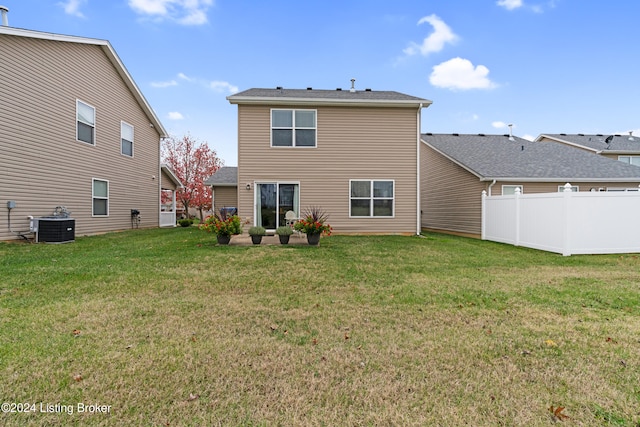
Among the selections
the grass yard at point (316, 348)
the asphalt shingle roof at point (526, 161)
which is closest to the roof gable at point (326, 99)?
the asphalt shingle roof at point (526, 161)

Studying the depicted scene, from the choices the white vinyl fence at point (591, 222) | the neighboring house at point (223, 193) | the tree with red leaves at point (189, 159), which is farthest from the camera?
the tree with red leaves at point (189, 159)

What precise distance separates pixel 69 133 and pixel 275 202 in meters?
7.41

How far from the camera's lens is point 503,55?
50.1 feet

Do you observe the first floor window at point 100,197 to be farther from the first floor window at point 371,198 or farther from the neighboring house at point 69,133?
the first floor window at point 371,198

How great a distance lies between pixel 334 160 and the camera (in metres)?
11.7

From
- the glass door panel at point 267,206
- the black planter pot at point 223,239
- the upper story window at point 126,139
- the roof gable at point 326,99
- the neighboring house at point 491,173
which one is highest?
the roof gable at point 326,99

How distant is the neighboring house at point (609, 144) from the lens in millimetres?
21891

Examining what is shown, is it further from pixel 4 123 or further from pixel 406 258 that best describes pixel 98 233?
pixel 406 258

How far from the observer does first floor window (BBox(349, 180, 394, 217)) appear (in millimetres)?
11836

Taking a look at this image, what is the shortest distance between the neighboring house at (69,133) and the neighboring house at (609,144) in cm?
2893

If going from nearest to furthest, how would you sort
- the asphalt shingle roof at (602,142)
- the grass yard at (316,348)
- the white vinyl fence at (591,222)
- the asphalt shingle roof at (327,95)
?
the grass yard at (316,348) → the white vinyl fence at (591,222) → the asphalt shingle roof at (327,95) → the asphalt shingle roof at (602,142)

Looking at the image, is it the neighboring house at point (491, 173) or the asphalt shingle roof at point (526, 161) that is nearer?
the neighboring house at point (491, 173)

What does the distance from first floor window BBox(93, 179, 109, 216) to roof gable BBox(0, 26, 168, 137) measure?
463 cm

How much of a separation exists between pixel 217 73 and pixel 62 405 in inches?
680
